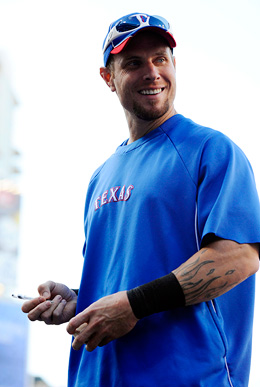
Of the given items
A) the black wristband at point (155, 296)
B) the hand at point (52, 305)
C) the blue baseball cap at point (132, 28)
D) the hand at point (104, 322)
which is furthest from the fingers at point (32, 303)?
the blue baseball cap at point (132, 28)

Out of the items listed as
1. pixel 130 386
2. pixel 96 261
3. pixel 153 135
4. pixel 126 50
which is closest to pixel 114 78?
pixel 126 50

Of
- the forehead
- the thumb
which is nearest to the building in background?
the thumb

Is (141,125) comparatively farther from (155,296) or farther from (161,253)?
(155,296)

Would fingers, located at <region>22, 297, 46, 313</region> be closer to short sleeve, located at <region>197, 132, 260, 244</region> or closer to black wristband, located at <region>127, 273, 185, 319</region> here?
black wristband, located at <region>127, 273, 185, 319</region>

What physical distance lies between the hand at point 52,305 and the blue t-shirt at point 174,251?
7 cm

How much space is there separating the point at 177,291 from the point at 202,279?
8cm

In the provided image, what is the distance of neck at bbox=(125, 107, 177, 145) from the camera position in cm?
239

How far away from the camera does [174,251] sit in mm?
2006

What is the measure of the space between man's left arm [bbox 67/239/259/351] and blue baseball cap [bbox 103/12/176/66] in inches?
35.6

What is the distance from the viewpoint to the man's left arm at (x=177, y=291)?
1825 millimetres

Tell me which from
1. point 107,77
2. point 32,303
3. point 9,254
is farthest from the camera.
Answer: point 9,254

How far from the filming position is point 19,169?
3725 cm

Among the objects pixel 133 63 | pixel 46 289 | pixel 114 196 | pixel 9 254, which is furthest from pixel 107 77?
pixel 9 254

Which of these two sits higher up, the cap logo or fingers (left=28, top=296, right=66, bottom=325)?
the cap logo
